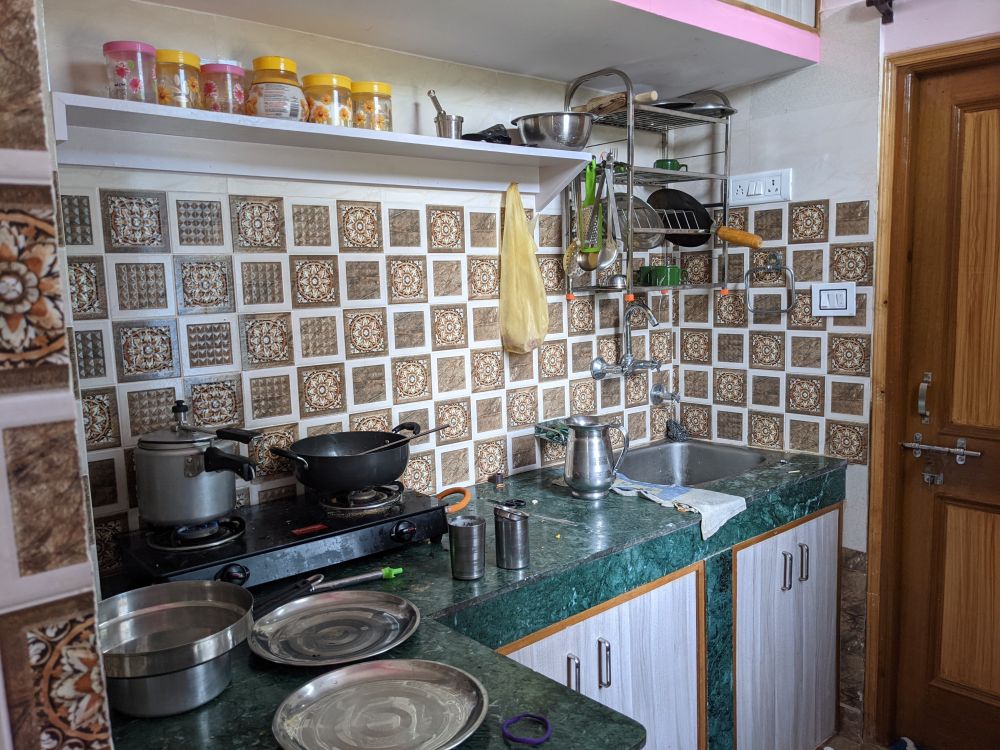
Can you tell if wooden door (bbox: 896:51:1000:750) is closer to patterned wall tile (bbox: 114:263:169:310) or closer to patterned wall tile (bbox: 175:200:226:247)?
patterned wall tile (bbox: 175:200:226:247)

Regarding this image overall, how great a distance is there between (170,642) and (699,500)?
4.31 ft

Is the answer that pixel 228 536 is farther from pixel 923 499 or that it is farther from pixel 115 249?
pixel 923 499

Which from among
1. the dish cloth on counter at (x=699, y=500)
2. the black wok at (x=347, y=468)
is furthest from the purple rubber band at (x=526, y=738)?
the dish cloth on counter at (x=699, y=500)

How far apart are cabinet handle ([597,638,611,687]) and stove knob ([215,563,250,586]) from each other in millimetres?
785

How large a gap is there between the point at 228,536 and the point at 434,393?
757 millimetres

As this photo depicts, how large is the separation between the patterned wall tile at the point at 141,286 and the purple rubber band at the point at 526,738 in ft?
3.75

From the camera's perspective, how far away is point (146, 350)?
5.24 feet

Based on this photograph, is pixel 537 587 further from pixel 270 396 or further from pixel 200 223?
pixel 200 223

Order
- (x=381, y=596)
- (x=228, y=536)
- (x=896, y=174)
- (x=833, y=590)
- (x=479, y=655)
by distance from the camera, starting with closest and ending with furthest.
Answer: (x=479, y=655), (x=381, y=596), (x=228, y=536), (x=896, y=174), (x=833, y=590)

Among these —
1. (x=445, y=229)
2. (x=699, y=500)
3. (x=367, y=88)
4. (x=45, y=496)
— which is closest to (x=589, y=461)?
(x=699, y=500)

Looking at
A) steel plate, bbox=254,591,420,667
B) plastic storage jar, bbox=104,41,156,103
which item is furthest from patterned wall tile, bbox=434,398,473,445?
plastic storage jar, bbox=104,41,156,103

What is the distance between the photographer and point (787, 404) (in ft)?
8.03

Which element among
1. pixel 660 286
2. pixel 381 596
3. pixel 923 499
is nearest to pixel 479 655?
pixel 381 596

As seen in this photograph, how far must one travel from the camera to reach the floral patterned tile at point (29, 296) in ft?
1.67
